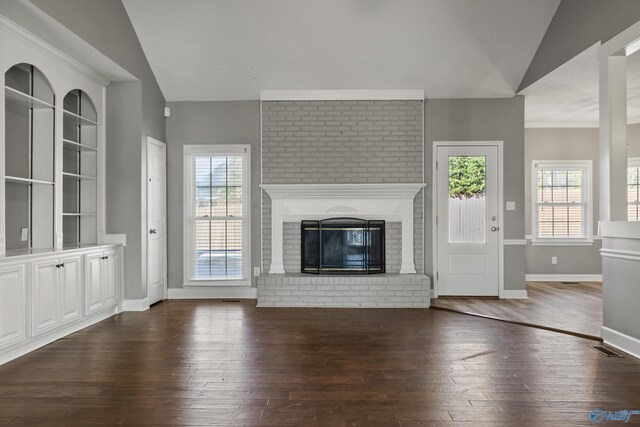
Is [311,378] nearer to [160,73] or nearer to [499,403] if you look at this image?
[499,403]

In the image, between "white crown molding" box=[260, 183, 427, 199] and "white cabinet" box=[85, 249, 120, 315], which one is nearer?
"white cabinet" box=[85, 249, 120, 315]

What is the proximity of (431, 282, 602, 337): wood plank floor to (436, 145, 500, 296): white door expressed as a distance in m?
0.26

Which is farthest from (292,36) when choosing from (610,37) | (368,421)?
(368,421)

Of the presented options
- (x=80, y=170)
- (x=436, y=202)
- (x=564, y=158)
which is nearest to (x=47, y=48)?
(x=80, y=170)

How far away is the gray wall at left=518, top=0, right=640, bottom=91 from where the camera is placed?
3.65m

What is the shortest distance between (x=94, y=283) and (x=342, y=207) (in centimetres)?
304

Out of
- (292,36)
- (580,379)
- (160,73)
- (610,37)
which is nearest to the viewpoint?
(580,379)

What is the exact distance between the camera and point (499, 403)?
250 cm

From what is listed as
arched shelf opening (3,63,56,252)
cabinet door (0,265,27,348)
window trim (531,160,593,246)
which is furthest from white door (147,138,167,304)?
window trim (531,160,593,246)

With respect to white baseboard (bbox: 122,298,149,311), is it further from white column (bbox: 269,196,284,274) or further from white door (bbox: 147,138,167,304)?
white column (bbox: 269,196,284,274)

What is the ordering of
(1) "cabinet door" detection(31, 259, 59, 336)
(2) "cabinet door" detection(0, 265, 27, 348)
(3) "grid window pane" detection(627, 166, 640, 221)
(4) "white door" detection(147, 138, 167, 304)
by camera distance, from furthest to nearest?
(3) "grid window pane" detection(627, 166, 640, 221)
(4) "white door" detection(147, 138, 167, 304)
(1) "cabinet door" detection(31, 259, 59, 336)
(2) "cabinet door" detection(0, 265, 27, 348)

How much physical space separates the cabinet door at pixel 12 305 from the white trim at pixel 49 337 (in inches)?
3.4

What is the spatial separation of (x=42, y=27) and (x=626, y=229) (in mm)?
5186

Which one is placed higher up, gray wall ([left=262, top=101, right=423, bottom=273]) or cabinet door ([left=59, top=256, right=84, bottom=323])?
gray wall ([left=262, top=101, right=423, bottom=273])
